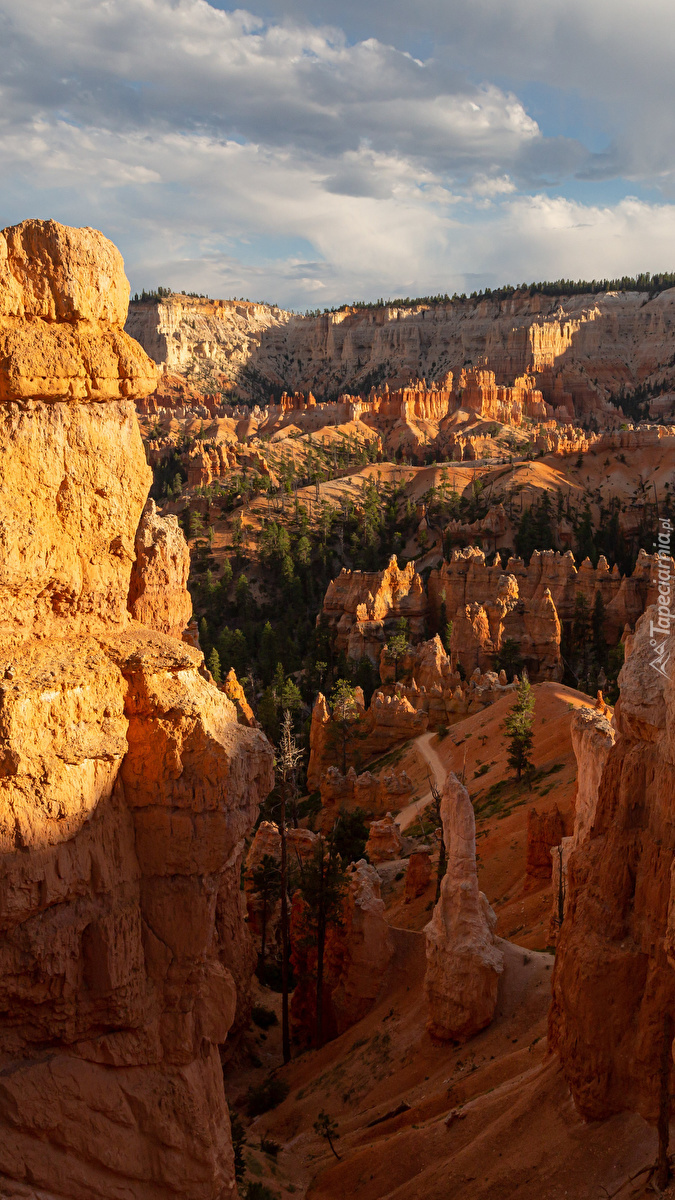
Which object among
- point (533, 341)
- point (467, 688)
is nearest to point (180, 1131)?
point (467, 688)

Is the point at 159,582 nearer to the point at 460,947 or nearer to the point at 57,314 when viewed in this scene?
the point at 57,314

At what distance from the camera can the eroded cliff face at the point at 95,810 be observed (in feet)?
28.6

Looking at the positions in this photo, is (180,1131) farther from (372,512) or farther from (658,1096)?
(372,512)

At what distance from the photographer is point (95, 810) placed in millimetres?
9203

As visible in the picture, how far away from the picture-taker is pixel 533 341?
563ft

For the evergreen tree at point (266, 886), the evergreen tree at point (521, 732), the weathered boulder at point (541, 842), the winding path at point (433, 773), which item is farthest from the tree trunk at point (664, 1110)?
the evergreen tree at point (521, 732)

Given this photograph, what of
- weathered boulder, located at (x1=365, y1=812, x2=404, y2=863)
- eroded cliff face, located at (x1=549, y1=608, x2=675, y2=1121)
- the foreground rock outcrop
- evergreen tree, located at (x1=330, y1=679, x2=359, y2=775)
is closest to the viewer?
eroded cliff face, located at (x1=549, y1=608, x2=675, y2=1121)

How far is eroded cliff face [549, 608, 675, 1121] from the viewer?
1087 cm

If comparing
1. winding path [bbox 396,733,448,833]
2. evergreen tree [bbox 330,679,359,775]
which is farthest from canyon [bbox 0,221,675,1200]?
evergreen tree [bbox 330,679,359,775]

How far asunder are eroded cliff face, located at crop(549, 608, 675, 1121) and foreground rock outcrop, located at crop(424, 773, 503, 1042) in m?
5.06

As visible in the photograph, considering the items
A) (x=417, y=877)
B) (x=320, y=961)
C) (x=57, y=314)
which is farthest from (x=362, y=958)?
(x=57, y=314)

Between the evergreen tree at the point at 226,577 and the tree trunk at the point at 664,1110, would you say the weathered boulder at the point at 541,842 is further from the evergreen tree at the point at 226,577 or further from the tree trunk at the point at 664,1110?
the evergreen tree at the point at 226,577

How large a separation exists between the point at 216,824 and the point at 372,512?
8296 centimetres

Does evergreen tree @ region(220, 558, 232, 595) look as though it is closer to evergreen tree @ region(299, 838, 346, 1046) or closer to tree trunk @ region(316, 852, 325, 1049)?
evergreen tree @ region(299, 838, 346, 1046)
